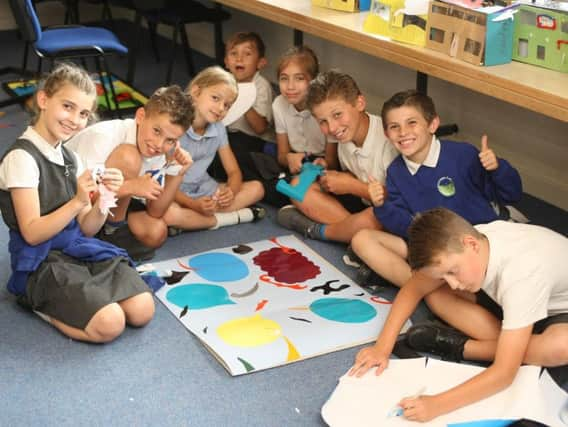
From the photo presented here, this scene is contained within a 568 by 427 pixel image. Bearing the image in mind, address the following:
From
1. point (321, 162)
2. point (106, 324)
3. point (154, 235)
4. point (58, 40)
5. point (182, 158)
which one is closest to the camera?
point (106, 324)

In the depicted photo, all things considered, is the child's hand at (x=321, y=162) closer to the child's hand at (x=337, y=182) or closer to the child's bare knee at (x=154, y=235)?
the child's hand at (x=337, y=182)

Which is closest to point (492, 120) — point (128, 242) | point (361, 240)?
point (361, 240)

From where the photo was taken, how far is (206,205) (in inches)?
115

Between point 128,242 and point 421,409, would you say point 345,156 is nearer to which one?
point 128,242

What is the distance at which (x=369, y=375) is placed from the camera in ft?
6.84

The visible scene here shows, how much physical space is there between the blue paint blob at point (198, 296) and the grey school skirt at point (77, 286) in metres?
0.15

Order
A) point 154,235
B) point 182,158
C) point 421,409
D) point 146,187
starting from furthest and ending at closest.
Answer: point 154,235
point 182,158
point 146,187
point 421,409

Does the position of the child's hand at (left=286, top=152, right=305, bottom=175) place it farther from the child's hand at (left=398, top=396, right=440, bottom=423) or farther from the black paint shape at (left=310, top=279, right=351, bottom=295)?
the child's hand at (left=398, top=396, right=440, bottom=423)

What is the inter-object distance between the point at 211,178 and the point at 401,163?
0.84m

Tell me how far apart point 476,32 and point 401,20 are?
363mm

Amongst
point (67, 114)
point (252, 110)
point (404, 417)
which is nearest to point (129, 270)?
point (67, 114)

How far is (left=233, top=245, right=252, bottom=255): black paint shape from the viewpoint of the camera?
9.23 feet

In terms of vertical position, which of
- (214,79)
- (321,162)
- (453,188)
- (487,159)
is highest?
(214,79)

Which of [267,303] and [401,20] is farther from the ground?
[401,20]
